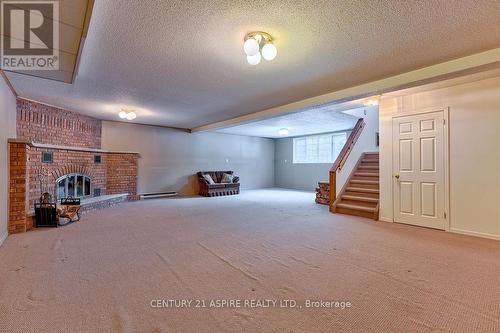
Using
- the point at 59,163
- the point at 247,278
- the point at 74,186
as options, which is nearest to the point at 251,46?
the point at 247,278

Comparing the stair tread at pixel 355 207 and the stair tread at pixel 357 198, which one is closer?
the stair tread at pixel 355 207

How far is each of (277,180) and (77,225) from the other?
862 cm

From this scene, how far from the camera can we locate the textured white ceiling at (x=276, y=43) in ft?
6.55

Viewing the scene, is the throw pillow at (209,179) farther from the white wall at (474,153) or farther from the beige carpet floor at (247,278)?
the white wall at (474,153)

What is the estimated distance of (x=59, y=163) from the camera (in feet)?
17.5

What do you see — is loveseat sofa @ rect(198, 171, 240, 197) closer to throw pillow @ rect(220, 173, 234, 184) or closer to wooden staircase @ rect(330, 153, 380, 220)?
throw pillow @ rect(220, 173, 234, 184)

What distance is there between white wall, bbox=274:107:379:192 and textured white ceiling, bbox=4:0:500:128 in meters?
2.70

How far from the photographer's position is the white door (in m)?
3.99

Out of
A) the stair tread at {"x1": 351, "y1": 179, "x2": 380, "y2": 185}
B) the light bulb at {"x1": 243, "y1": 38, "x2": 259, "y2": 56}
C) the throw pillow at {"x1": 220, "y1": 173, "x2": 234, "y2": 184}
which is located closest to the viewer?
the light bulb at {"x1": 243, "y1": 38, "x2": 259, "y2": 56}

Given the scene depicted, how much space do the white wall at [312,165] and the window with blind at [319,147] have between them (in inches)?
9.3

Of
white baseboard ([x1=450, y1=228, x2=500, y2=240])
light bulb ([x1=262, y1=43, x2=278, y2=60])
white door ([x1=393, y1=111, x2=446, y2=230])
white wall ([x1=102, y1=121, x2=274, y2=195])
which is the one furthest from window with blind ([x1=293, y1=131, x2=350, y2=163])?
light bulb ([x1=262, y1=43, x2=278, y2=60])

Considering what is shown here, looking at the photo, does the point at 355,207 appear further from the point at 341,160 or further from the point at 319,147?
the point at 319,147

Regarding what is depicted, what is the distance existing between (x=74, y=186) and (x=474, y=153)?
26.0 feet

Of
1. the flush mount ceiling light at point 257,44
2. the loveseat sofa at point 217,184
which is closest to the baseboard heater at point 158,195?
the loveseat sofa at point 217,184
